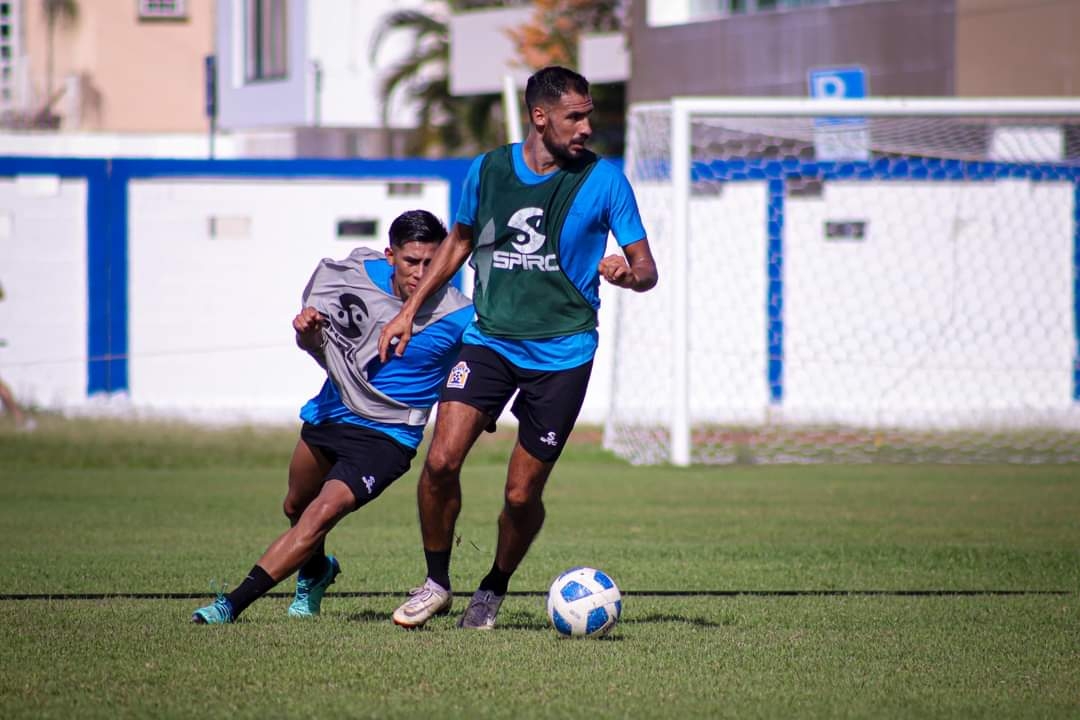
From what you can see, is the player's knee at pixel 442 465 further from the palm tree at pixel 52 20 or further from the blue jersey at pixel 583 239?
the palm tree at pixel 52 20

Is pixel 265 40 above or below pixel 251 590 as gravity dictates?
above

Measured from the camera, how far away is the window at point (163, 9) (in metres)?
42.1

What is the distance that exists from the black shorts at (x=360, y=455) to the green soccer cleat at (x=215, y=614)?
0.67 meters

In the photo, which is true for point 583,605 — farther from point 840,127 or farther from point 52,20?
point 52,20

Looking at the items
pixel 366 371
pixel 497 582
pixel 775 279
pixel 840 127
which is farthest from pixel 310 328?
pixel 775 279

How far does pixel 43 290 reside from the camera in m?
17.2

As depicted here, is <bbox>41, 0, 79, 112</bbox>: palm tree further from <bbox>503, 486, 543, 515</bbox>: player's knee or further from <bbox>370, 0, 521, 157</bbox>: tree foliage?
<bbox>503, 486, 543, 515</bbox>: player's knee

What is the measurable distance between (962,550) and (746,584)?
6.39 ft

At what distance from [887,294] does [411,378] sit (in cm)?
1210

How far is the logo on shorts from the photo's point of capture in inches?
260

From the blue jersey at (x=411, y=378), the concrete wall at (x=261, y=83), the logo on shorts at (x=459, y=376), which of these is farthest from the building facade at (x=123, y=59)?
the logo on shorts at (x=459, y=376)

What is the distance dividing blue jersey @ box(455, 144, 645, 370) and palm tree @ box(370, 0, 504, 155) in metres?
25.9

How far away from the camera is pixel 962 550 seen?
30.9 ft

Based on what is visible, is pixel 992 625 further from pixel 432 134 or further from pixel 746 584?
pixel 432 134
